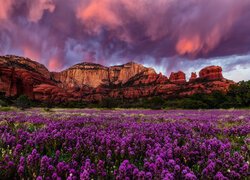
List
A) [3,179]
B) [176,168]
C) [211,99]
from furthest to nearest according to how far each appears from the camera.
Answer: [211,99]
[3,179]
[176,168]

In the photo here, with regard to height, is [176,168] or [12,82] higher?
[12,82]

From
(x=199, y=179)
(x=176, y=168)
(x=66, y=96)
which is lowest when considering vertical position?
(x=199, y=179)

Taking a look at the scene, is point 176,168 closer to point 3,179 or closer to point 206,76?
point 3,179

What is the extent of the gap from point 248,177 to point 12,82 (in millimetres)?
160428

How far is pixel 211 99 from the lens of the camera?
66.8 meters

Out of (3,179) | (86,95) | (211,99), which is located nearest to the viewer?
(3,179)

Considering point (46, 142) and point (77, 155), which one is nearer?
point (77, 155)

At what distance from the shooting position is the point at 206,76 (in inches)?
7677

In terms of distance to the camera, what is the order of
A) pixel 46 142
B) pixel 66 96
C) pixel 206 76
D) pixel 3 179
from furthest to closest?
pixel 206 76 → pixel 66 96 → pixel 46 142 → pixel 3 179

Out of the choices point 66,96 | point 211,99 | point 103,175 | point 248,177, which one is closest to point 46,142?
point 103,175

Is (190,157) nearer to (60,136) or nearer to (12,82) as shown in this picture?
(60,136)

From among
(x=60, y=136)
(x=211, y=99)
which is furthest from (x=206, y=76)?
(x=60, y=136)

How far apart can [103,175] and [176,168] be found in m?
1.00

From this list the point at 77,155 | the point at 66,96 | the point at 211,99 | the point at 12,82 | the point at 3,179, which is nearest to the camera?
the point at 3,179
